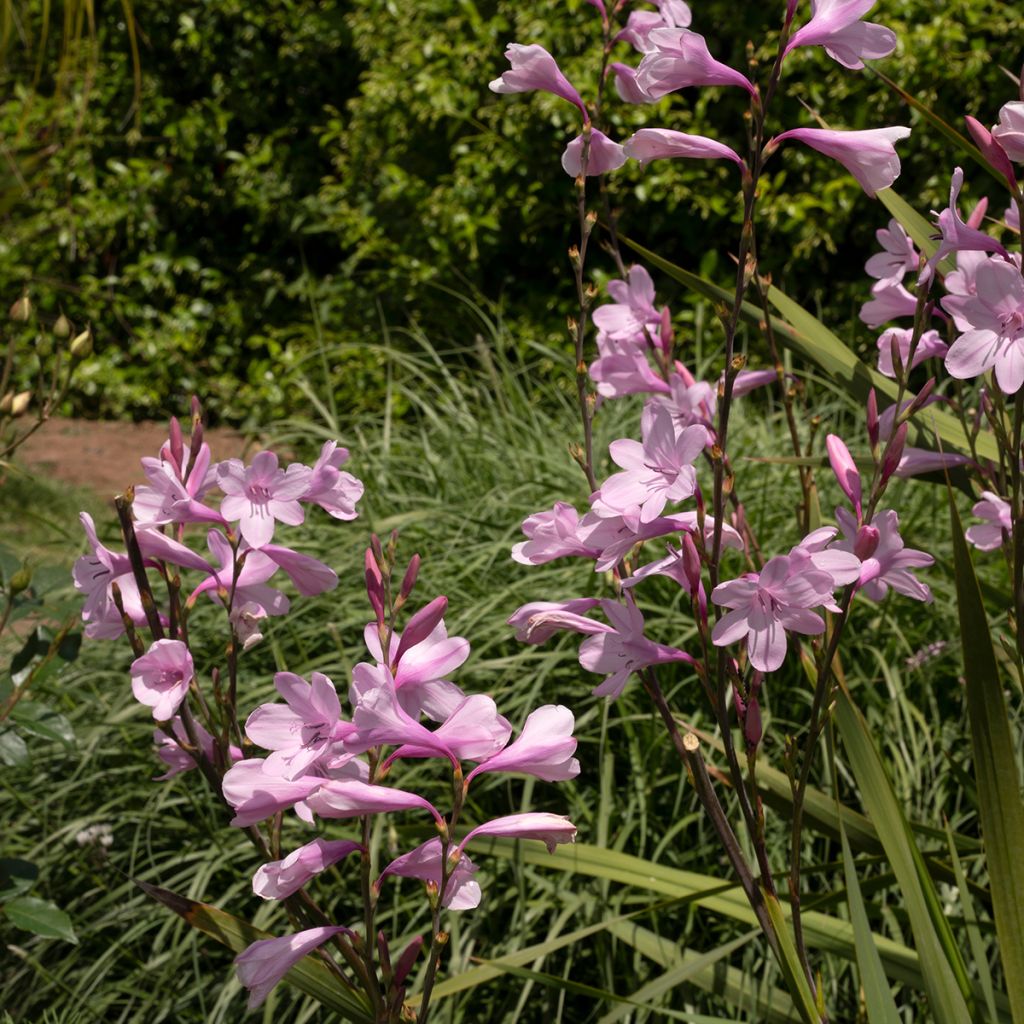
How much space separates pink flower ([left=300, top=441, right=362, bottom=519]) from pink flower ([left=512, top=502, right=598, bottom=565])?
0.14m

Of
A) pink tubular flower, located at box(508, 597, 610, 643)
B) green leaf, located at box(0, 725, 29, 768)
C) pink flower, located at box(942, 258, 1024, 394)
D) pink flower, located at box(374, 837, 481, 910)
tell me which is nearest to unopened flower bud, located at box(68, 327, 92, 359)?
→ green leaf, located at box(0, 725, 29, 768)

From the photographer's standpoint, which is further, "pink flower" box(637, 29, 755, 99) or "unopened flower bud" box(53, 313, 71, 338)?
"unopened flower bud" box(53, 313, 71, 338)

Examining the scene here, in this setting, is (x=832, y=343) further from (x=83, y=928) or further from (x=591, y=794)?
(x=83, y=928)

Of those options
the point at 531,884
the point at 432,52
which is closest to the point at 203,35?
the point at 432,52

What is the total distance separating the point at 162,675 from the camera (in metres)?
0.87

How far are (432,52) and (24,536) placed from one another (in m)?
2.36

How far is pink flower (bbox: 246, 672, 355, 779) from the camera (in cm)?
78

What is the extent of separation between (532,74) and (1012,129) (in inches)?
15.6

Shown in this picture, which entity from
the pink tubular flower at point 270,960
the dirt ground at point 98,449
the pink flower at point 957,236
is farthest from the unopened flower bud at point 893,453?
the dirt ground at point 98,449

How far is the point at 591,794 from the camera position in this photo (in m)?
2.02

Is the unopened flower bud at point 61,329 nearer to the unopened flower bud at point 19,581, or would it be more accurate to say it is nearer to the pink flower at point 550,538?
the unopened flower bud at point 19,581

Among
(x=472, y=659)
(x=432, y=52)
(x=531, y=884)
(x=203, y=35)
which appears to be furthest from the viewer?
(x=203, y=35)

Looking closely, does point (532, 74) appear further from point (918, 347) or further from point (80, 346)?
point (80, 346)

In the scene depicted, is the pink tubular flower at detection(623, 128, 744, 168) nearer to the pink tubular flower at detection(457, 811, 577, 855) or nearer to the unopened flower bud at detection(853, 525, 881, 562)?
the unopened flower bud at detection(853, 525, 881, 562)
